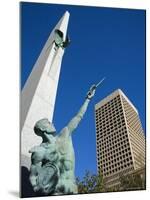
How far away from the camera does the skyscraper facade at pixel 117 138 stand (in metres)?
7.59

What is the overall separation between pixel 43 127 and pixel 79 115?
0.47m

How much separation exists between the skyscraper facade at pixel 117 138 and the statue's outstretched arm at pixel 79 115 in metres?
0.15

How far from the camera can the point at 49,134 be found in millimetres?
7211

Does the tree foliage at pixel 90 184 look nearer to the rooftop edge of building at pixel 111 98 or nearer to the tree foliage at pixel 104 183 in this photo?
the tree foliage at pixel 104 183

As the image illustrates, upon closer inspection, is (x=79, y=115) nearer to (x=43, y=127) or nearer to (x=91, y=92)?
(x=91, y=92)

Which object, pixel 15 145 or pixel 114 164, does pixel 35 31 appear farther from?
pixel 114 164

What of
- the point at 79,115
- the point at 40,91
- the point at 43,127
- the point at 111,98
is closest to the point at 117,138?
the point at 111,98

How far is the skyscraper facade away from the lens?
759 centimetres

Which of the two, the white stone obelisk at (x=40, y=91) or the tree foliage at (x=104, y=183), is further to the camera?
the tree foliage at (x=104, y=183)

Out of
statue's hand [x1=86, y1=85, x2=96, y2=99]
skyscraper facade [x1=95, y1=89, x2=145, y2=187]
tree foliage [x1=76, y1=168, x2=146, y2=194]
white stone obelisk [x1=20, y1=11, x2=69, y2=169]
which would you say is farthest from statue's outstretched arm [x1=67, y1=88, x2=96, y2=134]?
tree foliage [x1=76, y1=168, x2=146, y2=194]

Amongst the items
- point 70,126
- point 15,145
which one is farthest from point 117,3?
point 15,145

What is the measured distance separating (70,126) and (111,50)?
41.5 inches

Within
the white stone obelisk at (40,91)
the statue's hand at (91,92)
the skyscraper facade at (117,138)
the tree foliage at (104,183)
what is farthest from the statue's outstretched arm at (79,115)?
the tree foliage at (104,183)

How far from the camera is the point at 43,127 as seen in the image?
717 centimetres
